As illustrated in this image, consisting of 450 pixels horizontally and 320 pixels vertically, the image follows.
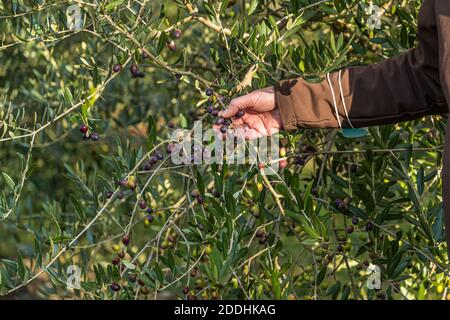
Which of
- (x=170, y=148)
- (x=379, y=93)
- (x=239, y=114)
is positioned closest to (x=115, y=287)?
(x=170, y=148)

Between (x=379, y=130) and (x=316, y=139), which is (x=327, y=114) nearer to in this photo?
(x=379, y=130)

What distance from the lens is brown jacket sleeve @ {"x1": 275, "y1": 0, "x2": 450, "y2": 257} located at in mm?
2264

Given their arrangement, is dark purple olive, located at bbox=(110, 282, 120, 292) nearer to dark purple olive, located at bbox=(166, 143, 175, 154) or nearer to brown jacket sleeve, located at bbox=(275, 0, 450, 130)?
dark purple olive, located at bbox=(166, 143, 175, 154)

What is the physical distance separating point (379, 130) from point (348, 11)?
372 mm

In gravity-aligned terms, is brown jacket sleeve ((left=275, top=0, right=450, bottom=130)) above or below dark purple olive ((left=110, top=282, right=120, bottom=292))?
above

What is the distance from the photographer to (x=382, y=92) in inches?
93.3

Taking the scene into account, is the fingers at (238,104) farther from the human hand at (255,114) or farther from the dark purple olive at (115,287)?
the dark purple olive at (115,287)

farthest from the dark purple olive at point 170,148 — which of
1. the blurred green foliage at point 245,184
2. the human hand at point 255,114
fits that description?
the human hand at point 255,114

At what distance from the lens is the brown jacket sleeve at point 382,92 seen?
2264mm

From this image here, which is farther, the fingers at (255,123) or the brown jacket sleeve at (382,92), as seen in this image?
the fingers at (255,123)

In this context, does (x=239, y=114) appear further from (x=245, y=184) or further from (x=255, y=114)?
(x=245, y=184)

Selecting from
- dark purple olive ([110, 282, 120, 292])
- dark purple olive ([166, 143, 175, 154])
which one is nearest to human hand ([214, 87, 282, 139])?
dark purple olive ([166, 143, 175, 154])

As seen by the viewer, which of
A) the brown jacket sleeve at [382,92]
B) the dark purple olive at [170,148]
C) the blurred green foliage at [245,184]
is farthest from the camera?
the dark purple olive at [170,148]

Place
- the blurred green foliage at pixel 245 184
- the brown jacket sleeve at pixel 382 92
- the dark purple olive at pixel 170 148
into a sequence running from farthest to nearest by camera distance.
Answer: the dark purple olive at pixel 170 148 → the blurred green foliage at pixel 245 184 → the brown jacket sleeve at pixel 382 92
